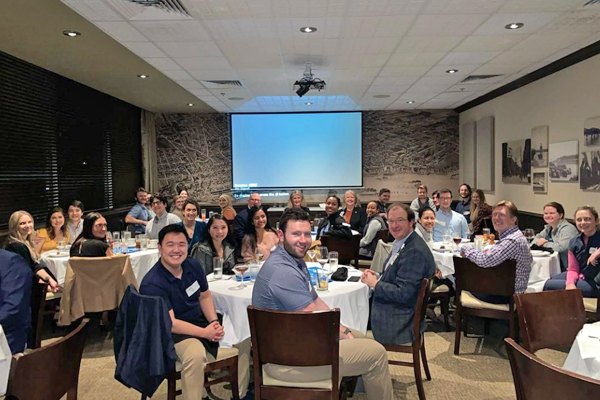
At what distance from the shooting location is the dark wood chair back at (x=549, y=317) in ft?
7.84

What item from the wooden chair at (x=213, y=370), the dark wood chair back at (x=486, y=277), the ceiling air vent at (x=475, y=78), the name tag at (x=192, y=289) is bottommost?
the wooden chair at (x=213, y=370)

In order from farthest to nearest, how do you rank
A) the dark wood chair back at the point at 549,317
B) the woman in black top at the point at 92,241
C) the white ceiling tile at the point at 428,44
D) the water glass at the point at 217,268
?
the white ceiling tile at the point at 428,44, the woman in black top at the point at 92,241, the water glass at the point at 217,268, the dark wood chair back at the point at 549,317

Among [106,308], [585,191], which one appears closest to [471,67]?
[585,191]

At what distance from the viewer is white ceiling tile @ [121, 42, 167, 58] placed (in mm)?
5105

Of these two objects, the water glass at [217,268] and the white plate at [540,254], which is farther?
A: the white plate at [540,254]

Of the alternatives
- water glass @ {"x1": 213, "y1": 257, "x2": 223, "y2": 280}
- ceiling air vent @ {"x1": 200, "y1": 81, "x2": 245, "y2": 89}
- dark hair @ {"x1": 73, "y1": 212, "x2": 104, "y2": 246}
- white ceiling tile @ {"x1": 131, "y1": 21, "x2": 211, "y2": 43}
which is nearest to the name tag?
water glass @ {"x1": 213, "y1": 257, "x2": 223, "y2": 280}

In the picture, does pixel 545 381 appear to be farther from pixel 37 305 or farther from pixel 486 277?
pixel 37 305

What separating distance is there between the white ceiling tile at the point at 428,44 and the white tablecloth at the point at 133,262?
3706 millimetres

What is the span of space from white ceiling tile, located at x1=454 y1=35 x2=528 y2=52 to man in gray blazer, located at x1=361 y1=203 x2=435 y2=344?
9.72 ft

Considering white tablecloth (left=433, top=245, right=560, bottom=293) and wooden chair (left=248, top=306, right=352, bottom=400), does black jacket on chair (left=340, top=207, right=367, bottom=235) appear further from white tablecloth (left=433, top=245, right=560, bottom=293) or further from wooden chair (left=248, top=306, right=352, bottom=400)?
wooden chair (left=248, top=306, right=352, bottom=400)

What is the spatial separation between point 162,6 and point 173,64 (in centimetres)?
209

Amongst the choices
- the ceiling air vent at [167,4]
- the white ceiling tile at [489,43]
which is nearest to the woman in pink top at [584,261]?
the white ceiling tile at [489,43]

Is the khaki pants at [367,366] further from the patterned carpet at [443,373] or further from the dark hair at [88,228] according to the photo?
the dark hair at [88,228]

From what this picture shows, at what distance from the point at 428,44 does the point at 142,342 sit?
449cm
